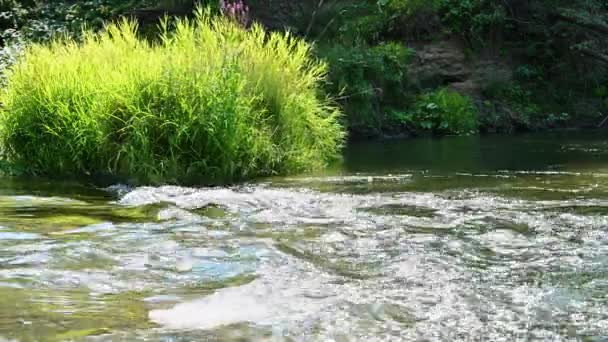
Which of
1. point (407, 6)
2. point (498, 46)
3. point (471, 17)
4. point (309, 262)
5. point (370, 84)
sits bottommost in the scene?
point (309, 262)

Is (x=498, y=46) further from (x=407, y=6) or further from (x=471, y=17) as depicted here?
(x=407, y=6)

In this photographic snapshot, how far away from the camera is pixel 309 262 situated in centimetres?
317

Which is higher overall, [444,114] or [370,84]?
[370,84]

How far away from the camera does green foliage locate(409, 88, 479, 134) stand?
470 inches

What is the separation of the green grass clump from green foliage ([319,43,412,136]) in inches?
139

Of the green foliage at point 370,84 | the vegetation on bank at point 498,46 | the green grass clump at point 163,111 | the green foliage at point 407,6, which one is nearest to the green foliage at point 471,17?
the vegetation on bank at point 498,46

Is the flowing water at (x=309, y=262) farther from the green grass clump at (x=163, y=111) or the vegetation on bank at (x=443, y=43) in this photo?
the vegetation on bank at (x=443, y=43)

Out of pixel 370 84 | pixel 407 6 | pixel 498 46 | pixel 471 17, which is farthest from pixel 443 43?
pixel 370 84

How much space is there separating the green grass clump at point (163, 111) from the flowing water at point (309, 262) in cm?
58

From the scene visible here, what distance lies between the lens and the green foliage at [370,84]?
10750 mm

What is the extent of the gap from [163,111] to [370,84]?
558 cm

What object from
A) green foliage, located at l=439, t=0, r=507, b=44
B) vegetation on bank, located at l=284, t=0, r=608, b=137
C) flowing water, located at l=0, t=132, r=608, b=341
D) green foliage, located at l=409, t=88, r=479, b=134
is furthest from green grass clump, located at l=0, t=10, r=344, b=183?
green foliage, located at l=439, t=0, r=507, b=44

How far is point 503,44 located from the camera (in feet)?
47.8

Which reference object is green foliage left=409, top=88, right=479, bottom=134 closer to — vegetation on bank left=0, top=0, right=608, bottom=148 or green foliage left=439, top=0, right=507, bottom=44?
vegetation on bank left=0, top=0, right=608, bottom=148
